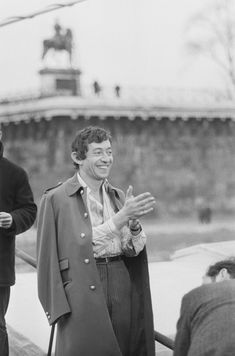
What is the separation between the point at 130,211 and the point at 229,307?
2.88 ft

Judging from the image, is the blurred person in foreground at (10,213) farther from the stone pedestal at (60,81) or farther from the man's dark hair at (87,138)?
the stone pedestal at (60,81)

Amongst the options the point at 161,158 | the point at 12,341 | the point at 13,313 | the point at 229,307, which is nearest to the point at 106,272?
the point at 229,307

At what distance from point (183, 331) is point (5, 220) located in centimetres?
154

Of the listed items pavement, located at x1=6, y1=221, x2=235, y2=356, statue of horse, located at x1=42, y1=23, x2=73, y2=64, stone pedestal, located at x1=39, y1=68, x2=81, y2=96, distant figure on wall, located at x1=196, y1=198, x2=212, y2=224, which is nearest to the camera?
pavement, located at x1=6, y1=221, x2=235, y2=356

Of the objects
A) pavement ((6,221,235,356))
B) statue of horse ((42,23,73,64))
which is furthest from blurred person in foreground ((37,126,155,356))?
statue of horse ((42,23,73,64))

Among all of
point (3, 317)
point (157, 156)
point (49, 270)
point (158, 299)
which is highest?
point (157, 156)

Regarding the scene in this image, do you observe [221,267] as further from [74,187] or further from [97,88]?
[97,88]

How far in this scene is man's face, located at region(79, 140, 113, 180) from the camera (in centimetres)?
277

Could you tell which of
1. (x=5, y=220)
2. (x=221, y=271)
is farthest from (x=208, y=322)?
(x=5, y=220)

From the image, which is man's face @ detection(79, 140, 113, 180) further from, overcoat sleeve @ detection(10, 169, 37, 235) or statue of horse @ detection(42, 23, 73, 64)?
statue of horse @ detection(42, 23, 73, 64)

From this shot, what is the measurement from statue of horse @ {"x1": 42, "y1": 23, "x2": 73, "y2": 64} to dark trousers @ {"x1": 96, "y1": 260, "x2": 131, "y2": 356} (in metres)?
26.7

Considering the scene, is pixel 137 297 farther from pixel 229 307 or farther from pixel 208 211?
pixel 208 211

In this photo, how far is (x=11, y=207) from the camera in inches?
135

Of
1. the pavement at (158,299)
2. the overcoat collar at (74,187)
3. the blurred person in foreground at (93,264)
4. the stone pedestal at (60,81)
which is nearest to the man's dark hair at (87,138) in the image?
the blurred person in foreground at (93,264)
